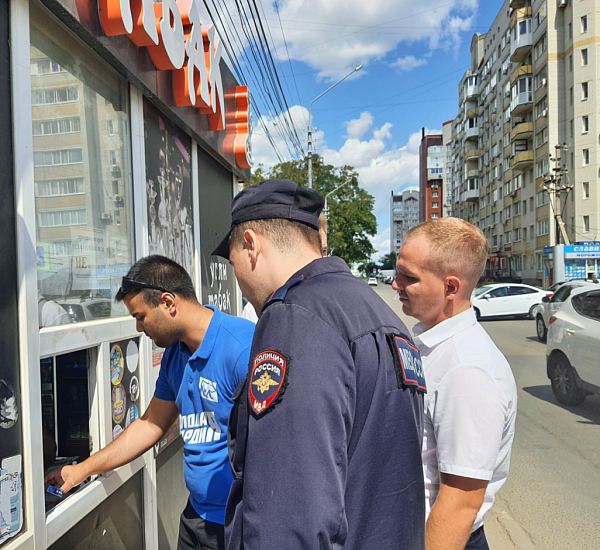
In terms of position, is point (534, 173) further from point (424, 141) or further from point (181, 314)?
point (424, 141)

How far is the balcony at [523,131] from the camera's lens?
43.0 metres

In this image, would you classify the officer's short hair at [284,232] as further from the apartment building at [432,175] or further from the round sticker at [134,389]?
the apartment building at [432,175]

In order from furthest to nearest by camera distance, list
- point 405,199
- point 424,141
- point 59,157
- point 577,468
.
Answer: point 405,199
point 424,141
point 577,468
point 59,157

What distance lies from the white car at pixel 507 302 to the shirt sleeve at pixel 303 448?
19.9m

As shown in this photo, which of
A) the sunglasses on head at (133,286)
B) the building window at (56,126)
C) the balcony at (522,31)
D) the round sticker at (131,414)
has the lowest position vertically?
the round sticker at (131,414)

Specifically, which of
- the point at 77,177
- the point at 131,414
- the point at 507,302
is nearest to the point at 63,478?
the point at 131,414

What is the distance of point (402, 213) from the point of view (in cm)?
15062

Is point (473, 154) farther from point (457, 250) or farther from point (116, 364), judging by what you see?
point (457, 250)

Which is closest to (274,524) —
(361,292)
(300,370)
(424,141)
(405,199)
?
(300,370)

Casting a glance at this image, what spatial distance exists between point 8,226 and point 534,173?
1844 inches

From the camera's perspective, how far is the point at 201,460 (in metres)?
2.22

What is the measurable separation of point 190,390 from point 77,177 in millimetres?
1349

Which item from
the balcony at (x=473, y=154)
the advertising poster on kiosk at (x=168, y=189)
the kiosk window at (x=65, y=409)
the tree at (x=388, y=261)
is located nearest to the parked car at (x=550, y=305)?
the advertising poster on kiosk at (x=168, y=189)

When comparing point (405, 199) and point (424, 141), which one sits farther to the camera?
point (405, 199)
